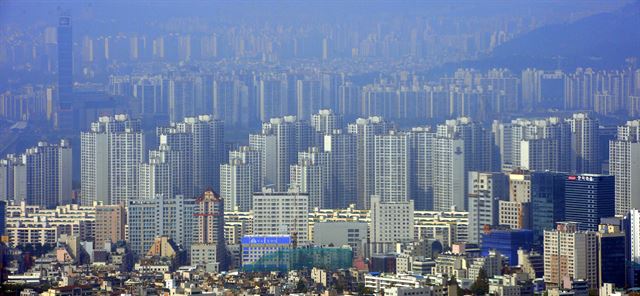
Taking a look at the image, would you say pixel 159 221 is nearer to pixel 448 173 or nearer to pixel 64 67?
pixel 64 67

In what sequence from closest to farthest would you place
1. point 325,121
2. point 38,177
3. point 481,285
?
point 481,285 → point 38,177 → point 325,121

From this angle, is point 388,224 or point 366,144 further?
point 366,144

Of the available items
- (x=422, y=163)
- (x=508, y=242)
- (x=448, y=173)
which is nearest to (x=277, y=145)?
(x=422, y=163)

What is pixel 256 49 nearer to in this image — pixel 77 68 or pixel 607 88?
pixel 77 68

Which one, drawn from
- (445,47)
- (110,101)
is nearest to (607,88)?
(445,47)

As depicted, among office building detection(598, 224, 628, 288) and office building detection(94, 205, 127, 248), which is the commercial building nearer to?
office building detection(94, 205, 127, 248)

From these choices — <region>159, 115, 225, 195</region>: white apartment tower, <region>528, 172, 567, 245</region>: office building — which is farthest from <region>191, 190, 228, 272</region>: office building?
<region>528, 172, 567, 245</region>: office building

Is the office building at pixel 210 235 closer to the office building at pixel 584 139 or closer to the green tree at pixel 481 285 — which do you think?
the green tree at pixel 481 285
